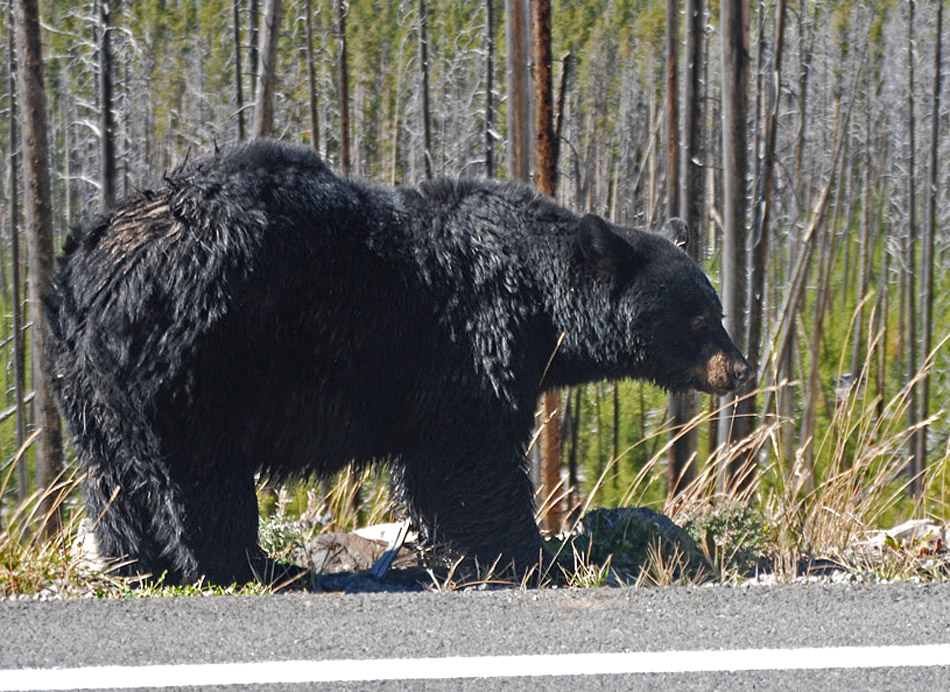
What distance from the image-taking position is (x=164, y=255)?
399 centimetres

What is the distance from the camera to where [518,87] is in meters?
8.41

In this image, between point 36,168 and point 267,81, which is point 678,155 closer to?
point 267,81

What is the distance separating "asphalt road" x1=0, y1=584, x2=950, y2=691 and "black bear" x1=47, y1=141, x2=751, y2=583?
0.82 meters

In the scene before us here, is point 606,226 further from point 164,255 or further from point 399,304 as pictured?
point 164,255

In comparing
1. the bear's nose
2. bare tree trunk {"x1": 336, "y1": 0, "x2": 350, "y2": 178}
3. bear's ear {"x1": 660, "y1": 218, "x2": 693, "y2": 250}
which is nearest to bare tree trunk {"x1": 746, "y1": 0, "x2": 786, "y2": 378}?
bear's ear {"x1": 660, "y1": 218, "x2": 693, "y2": 250}

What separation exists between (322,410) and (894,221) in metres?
38.6

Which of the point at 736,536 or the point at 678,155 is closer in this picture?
the point at 736,536

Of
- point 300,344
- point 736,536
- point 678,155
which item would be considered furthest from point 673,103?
point 300,344

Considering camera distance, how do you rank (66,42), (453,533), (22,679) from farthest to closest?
(66,42) → (453,533) → (22,679)

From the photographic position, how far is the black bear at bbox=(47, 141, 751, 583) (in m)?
4.01

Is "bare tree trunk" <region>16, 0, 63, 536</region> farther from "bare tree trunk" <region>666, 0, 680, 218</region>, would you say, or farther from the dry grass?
"bare tree trunk" <region>666, 0, 680, 218</region>

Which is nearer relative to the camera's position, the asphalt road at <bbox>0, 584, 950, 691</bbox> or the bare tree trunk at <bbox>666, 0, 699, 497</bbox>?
the asphalt road at <bbox>0, 584, 950, 691</bbox>

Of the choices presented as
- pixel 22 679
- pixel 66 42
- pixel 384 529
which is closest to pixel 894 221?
pixel 384 529

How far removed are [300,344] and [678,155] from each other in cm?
775
